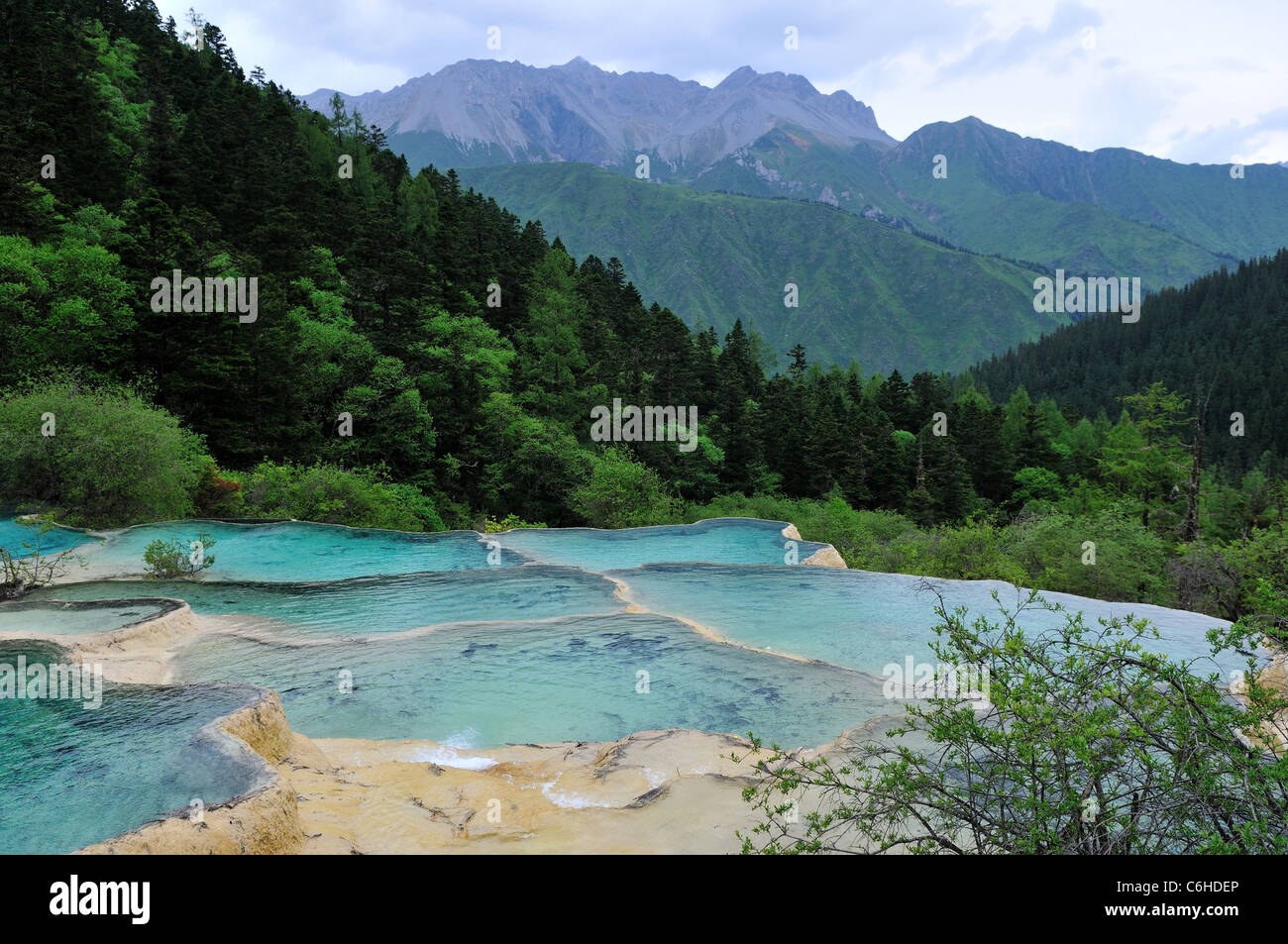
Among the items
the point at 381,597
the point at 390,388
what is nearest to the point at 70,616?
the point at 381,597

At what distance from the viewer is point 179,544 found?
Answer: 15.1 m

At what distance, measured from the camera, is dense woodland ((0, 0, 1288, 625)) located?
2336 centimetres

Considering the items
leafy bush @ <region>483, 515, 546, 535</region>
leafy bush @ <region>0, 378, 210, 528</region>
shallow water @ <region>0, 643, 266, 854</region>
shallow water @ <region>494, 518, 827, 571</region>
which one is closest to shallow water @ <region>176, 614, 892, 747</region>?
shallow water @ <region>0, 643, 266, 854</region>

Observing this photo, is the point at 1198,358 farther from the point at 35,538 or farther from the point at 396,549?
the point at 35,538

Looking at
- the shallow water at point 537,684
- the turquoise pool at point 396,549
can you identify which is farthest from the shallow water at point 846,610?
the turquoise pool at point 396,549

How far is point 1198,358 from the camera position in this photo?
380ft

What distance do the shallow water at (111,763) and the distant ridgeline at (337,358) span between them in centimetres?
1345

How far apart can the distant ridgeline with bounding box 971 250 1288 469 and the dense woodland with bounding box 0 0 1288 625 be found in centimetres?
4532

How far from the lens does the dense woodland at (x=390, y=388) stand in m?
23.4

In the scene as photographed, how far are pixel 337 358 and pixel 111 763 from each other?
31328mm
